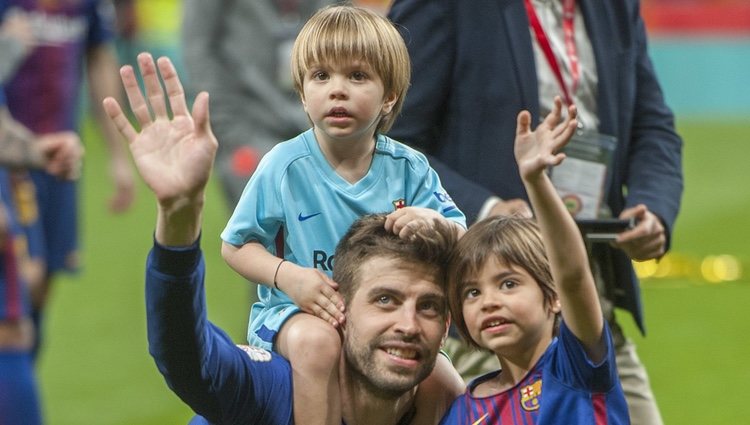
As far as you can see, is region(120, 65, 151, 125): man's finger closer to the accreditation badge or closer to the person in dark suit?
the person in dark suit

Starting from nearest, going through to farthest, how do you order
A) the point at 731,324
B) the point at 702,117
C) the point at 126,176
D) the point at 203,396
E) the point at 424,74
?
the point at 203,396, the point at 424,74, the point at 126,176, the point at 731,324, the point at 702,117

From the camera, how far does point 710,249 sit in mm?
11922

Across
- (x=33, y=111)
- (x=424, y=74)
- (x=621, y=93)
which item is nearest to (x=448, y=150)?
(x=424, y=74)

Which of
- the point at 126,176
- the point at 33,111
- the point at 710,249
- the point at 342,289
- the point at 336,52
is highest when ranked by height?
the point at 336,52

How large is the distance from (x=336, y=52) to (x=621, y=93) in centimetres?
134

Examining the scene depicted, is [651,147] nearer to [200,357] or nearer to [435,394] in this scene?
[435,394]

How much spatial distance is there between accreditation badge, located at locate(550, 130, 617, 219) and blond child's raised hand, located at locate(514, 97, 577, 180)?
1.17m

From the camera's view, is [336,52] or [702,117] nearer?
[336,52]

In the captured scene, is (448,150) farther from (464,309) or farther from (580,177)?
(464,309)

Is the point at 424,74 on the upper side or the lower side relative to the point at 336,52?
lower

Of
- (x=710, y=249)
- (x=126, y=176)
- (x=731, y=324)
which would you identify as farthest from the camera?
(x=710, y=249)

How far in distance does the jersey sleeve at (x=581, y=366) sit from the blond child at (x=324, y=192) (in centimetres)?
31

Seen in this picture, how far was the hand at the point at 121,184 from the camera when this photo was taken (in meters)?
8.09

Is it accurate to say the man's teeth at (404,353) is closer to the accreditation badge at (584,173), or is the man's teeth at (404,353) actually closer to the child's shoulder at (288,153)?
the child's shoulder at (288,153)
